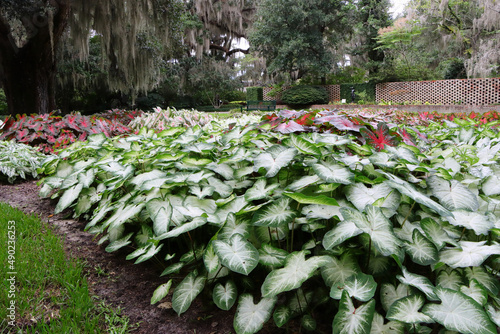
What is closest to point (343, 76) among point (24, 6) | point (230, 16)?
point (230, 16)

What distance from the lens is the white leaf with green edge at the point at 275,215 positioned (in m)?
1.15

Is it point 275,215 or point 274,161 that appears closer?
point 275,215

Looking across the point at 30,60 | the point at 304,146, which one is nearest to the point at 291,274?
the point at 304,146

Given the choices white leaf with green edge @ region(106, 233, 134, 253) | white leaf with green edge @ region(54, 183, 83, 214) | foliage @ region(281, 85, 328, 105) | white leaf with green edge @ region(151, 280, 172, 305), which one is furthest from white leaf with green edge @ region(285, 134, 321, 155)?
foliage @ region(281, 85, 328, 105)

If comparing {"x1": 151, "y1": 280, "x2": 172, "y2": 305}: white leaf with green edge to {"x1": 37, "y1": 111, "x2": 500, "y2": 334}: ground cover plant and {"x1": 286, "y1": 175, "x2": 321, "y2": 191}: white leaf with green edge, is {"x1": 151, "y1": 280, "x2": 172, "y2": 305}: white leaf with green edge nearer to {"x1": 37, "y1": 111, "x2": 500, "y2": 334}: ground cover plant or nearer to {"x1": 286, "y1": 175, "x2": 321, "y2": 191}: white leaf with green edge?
{"x1": 37, "y1": 111, "x2": 500, "y2": 334}: ground cover plant

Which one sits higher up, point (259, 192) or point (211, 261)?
point (259, 192)

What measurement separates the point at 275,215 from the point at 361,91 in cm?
1932

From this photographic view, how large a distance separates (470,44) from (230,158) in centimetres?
2101

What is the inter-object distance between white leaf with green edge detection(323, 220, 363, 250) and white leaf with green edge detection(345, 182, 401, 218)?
0.16 m

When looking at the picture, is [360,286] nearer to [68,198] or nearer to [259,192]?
[259,192]

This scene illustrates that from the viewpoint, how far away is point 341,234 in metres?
1.05

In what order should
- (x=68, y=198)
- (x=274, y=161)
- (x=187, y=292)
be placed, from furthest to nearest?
(x=68, y=198)
(x=274, y=161)
(x=187, y=292)

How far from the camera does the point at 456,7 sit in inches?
613

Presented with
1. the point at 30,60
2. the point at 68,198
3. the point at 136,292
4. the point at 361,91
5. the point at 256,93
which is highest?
the point at 256,93
